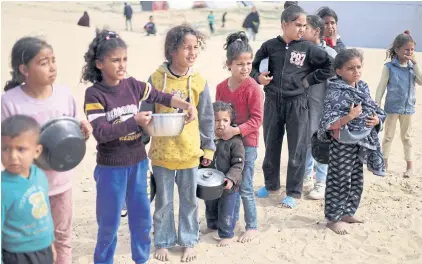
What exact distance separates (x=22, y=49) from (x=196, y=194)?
1.81m

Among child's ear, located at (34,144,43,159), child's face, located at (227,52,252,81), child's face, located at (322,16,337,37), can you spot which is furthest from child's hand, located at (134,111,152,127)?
child's face, located at (322,16,337,37)

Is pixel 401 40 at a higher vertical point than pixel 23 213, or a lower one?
higher

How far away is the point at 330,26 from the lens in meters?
5.75

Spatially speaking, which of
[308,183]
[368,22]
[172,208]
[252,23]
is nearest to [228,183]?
[172,208]

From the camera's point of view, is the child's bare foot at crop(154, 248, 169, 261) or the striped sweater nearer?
the striped sweater

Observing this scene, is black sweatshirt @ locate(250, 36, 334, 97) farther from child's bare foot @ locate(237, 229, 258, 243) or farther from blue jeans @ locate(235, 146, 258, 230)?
child's bare foot @ locate(237, 229, 258, 243)

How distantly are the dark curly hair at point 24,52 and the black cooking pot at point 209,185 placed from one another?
166 centimetres

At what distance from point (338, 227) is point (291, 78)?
5.06 ft

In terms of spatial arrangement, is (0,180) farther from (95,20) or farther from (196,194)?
(95,20)

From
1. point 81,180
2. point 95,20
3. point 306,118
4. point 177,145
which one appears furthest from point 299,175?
point 95,20

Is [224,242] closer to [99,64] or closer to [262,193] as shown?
[262,193]

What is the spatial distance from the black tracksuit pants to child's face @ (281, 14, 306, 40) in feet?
2.03

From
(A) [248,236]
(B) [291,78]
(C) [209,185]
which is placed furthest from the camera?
(B) [291,78]

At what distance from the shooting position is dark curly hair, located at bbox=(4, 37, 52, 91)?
3.01m
